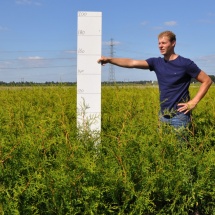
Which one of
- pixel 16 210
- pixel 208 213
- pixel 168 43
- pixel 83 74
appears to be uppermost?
pixel 168 43

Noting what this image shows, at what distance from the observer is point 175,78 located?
4.09 metres

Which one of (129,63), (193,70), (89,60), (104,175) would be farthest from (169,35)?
(104,175)

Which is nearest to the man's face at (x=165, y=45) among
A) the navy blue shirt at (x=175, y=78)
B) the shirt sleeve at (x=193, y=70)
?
the navy blue shirt at (x=175, y=78)

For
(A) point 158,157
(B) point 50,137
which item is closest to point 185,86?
(A) point 158,157

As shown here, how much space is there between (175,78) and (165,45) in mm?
395

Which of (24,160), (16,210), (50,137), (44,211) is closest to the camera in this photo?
(16,210)

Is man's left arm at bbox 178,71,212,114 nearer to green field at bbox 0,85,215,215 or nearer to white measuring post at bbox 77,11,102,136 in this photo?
green field at bbox 0,85,215,215

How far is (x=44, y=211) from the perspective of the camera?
264cm

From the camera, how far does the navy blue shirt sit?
4070 millimetres

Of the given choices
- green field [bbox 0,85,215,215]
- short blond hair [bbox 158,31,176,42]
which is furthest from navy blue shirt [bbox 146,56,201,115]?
green field [bbox 0,85,215,215]

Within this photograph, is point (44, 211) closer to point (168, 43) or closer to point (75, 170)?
point (75, 170)

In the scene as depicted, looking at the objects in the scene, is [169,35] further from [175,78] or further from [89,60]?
[89,60]

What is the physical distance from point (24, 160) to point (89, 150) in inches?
24.2

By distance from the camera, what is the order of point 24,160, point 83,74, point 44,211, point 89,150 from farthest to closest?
1. point 83,74
2. point 89,150
3. point 24,160
4. point 44,211
